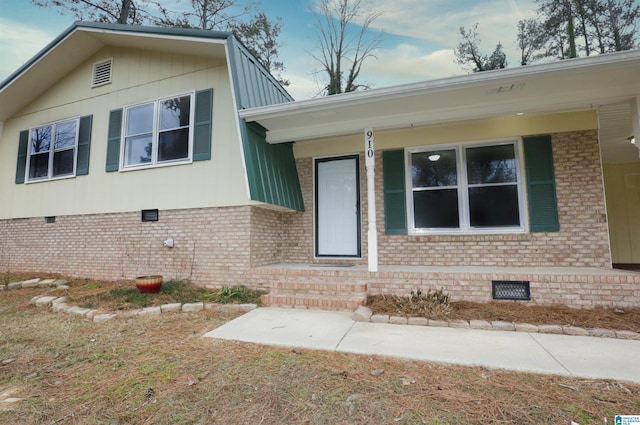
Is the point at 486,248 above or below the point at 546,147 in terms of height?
below

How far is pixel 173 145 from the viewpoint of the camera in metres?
6.24

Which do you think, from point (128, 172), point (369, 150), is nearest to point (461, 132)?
point (369, 150)

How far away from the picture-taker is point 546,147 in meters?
5.30

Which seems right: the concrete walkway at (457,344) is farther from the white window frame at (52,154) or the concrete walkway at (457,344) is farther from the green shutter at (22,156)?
the green shutter at (22,156)

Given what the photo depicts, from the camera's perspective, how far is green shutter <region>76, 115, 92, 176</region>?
701 cm

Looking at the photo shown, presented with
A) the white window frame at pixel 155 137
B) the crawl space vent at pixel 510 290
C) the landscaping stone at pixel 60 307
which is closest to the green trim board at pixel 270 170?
the white window frame at pixel 155 137

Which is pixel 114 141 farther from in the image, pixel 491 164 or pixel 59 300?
pixel 491 164

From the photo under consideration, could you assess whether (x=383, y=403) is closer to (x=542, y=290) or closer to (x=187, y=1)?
(x=542, y=290)

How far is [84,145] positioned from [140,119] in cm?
169

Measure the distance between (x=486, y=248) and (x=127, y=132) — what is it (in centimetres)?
764

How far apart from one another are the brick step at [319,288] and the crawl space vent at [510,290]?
1841mm

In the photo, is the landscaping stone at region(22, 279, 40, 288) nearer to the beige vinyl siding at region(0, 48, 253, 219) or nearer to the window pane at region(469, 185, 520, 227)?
the beige vinyl siding at region(0, 48, 253, 219)

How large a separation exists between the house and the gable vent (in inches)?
1.9

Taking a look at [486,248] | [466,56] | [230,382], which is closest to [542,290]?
[486,248]
